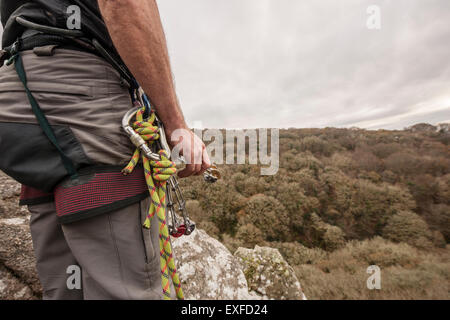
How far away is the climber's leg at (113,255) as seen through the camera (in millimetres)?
769

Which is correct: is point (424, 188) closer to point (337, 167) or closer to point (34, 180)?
point (337, 167)

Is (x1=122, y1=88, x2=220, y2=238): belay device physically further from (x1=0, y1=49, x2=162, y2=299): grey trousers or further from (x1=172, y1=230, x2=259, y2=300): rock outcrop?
(x1=172, y1=230, x2=259, y2=300): rock outcrop

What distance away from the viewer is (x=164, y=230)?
85cm

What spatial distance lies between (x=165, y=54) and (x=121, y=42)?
6.6 inches

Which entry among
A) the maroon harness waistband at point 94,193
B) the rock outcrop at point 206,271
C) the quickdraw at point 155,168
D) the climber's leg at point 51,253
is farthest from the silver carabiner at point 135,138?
the rock outcrop at point 206,271

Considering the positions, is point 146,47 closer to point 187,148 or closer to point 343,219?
point 187,148

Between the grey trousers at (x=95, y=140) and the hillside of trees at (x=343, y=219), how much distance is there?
22.6ft

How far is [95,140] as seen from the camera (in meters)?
0.79

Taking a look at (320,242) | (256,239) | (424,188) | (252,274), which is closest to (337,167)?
(424,188)

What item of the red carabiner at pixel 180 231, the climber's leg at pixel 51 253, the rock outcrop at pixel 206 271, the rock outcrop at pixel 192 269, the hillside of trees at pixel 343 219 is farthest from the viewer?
the hillside of trees at pixel 343 219

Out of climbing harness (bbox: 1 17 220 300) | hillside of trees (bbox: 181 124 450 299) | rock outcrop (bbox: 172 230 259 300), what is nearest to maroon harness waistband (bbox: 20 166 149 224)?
climbing harness (bbox: 1 17 220 300)

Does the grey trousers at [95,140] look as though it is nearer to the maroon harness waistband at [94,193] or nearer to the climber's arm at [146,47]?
the maroon harness waistband at [94,193]

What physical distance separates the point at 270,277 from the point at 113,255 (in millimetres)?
2922

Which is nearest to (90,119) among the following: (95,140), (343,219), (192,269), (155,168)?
(95,140)
